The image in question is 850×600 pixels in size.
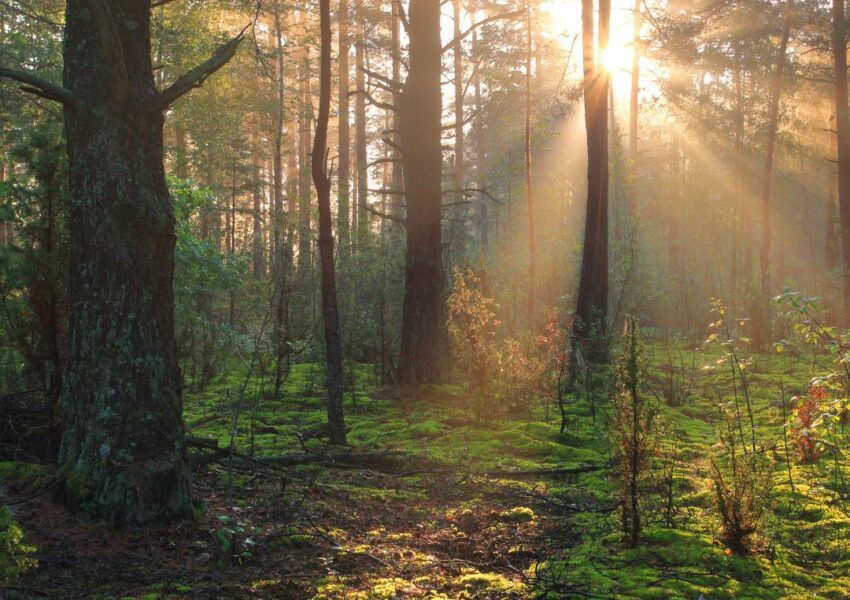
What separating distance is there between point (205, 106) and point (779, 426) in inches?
846

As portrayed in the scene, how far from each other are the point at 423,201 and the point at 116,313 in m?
6.70

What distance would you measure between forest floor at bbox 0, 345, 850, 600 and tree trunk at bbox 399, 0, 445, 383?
250 cm

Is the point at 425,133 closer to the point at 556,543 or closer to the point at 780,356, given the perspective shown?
the point at 556,543

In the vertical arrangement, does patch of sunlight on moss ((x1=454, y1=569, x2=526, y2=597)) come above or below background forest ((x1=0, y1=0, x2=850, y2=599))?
below

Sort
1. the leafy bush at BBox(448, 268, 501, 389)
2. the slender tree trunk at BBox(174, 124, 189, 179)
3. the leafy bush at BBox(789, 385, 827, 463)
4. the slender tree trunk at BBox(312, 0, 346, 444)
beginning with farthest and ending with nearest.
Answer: the slender tree trunk at BBox(174, 124, 189, 179), the leafy bush at BBox(448, 268, 501, 389), the slender tree trunk at BBox(312, 0, 346, 444), the leafy bush at BBox(789, 385, 827, 463)

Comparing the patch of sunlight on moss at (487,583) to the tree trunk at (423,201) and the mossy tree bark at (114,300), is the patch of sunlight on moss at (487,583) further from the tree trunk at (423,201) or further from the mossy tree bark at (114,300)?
the tree trunk at (423,201)

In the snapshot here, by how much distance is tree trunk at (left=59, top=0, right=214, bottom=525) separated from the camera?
13.1 ft

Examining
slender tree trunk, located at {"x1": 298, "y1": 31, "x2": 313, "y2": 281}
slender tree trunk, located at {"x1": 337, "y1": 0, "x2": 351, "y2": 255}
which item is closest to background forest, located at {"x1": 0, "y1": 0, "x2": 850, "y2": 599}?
slender tree trunk, located at {"x1": 298, "y1": 31, "x2": 313, "y2": 281}

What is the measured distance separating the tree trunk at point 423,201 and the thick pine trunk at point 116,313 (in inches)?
237

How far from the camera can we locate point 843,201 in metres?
17.6

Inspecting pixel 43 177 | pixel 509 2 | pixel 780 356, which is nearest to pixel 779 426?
pixel 780 356

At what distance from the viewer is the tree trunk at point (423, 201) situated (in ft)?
33.2

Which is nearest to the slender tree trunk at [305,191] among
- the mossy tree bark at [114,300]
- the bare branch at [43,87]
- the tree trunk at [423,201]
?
the tree trunk at [423,201]

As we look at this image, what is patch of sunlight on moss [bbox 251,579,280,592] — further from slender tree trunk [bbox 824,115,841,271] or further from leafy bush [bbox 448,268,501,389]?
slender tree trunk [bbox 824,115,841,271]
